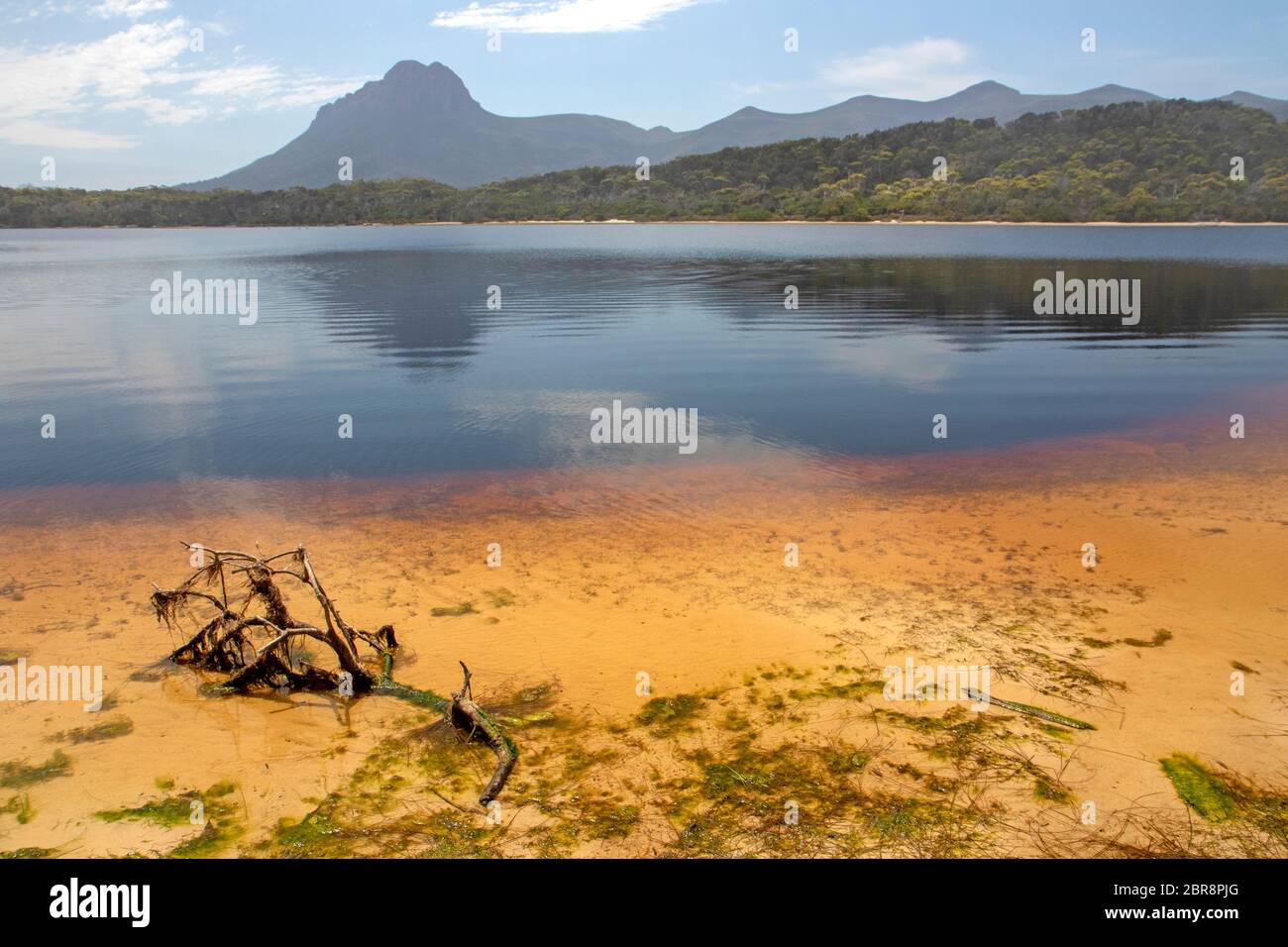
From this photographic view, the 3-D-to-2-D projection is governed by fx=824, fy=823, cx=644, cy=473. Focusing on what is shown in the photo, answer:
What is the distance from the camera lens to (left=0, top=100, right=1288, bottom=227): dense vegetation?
427ft

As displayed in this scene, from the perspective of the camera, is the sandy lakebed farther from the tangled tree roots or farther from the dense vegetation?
the dense vegetation

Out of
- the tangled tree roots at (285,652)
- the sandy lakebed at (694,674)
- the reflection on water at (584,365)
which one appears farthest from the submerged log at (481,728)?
the reflection on water at (584,365)

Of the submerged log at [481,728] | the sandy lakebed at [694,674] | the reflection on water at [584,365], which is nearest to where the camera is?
the sandy lakebed at [694,674]

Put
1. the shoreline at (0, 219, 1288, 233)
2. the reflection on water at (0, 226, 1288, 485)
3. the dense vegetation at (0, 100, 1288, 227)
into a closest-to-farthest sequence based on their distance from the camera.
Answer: the reflection on water at (0, 226, 1288, 485) < the shoreline at (0, 219, 1288, 233) < the dense vegetation at (0, 100, 1288, 227)

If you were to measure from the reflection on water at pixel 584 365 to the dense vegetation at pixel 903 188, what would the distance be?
78.1 metres

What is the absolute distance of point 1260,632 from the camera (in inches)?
375

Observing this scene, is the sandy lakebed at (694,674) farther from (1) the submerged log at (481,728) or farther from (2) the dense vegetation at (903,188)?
(2) the dense vegetation at (903,188)

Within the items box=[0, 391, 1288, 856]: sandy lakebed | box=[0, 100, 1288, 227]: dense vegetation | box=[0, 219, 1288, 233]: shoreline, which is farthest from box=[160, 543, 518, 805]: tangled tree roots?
box=[0, 100, 1288, 227]: dense vegetation

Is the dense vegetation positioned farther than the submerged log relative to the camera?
Yes

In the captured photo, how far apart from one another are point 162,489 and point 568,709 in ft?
38.3

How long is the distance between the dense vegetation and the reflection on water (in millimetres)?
78068

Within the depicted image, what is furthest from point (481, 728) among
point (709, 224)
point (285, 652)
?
point (709, 224)

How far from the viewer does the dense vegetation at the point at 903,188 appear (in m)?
130
